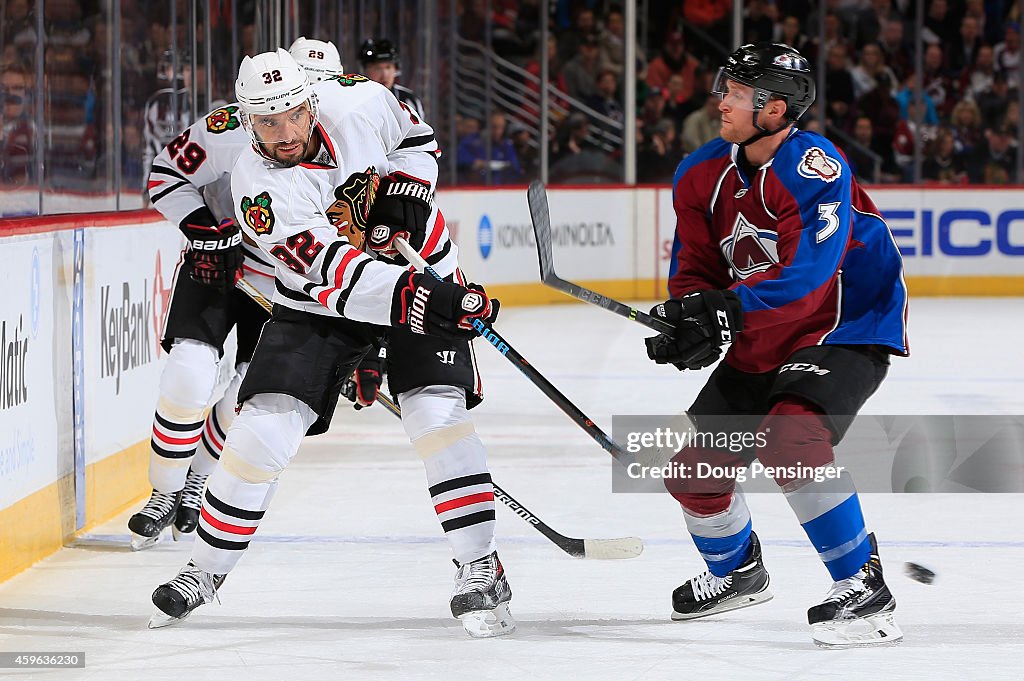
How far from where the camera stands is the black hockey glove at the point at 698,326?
2.74 metres

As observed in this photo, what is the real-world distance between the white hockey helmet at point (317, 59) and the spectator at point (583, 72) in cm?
744

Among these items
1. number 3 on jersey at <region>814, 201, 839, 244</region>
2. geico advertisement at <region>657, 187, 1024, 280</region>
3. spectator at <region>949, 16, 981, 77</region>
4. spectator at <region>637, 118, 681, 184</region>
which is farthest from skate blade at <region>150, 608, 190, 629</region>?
spectator at <region>949, 16, 981, 77</region>

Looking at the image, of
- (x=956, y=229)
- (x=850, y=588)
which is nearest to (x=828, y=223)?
(x=850, y=588)

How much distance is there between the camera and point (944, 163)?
11234 mm

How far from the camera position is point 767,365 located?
2.94 metres

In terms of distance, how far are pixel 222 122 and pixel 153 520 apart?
3.13 feet

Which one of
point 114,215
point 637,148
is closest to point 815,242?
point 114,215

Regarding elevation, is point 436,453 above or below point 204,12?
below

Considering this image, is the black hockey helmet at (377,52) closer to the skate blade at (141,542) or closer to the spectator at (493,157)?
the skate blade at (141,542)

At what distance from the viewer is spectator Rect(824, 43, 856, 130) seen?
38.0 feet

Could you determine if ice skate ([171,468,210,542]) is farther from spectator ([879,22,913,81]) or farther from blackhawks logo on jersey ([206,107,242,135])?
spectator ([879,22,913,81])

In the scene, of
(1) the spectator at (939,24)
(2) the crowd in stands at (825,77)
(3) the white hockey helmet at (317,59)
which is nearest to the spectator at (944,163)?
(2) the crowd in stands at (825,77)

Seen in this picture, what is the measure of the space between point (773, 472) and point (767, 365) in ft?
0.75

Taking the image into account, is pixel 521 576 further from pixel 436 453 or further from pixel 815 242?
pixel 815 242
